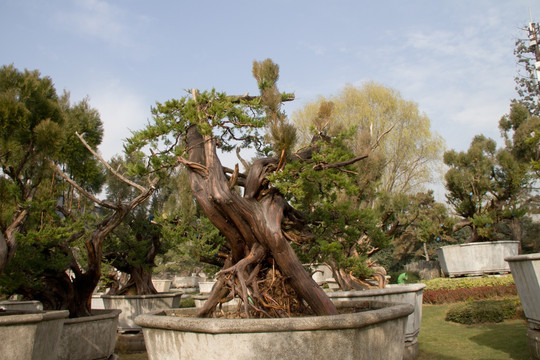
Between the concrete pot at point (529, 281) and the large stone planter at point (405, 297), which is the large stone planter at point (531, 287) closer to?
the concrete pot at point (529, 281)

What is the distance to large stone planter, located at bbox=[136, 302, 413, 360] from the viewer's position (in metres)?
2.43

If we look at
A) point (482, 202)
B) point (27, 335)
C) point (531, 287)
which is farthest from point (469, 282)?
point (27, 335)

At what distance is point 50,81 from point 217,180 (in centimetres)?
364

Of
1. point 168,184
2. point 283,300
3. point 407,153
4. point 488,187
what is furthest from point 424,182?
point 283,300

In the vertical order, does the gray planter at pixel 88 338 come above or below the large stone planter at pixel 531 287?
below

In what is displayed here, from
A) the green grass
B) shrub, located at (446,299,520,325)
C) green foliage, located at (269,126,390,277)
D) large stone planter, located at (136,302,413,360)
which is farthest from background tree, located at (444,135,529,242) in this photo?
large stone planter, located at (136,302,413,360)

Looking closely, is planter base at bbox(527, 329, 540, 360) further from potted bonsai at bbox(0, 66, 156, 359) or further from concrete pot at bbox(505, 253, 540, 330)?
potted bonsai at bbox(0, 66, 156, 359)

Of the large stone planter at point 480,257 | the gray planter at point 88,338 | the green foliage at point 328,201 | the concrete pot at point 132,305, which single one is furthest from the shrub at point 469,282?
the gray planter at point 88,338

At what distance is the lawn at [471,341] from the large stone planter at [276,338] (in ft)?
13.3

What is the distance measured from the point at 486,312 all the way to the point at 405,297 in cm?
391

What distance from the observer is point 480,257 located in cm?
1256

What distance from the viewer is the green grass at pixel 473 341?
5.81 meters

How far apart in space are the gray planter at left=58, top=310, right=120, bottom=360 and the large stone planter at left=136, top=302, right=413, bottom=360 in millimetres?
3615

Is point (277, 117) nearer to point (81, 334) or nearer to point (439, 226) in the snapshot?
point (81, 334)
